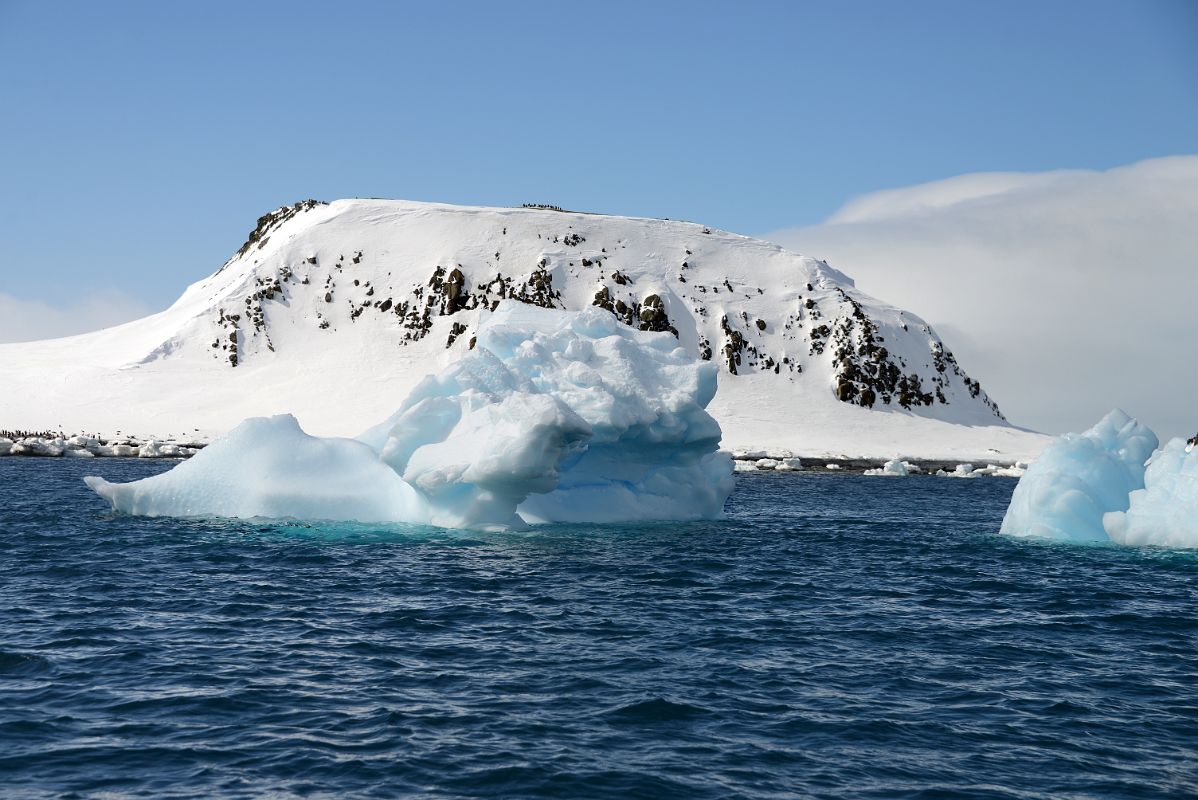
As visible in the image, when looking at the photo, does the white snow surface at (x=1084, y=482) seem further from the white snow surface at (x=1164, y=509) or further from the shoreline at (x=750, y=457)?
the shoreline at (x=750, y=457)

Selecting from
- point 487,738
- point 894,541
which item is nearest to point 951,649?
point 487,738

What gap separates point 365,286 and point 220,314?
16.7m

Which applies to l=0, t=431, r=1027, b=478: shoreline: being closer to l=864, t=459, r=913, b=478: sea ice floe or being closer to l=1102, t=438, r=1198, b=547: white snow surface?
l=864, t=459, r=913, b=478: sea ice floe

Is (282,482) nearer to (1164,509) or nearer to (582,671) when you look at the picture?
(582,671)

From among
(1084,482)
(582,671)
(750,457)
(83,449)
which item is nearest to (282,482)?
(582,671)

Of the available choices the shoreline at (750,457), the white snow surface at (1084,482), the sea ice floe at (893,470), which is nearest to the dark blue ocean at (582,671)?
the white snow surface at (1084,482)

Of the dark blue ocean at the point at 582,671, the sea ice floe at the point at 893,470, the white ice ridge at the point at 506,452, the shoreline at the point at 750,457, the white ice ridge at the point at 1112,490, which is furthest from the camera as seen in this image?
the sea ice floe at the point at 893,470

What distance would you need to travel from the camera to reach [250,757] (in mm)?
12695

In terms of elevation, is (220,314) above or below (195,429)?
above

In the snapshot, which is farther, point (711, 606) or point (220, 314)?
point (220, 314)

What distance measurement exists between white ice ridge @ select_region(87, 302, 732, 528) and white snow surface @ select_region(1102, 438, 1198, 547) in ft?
43.4

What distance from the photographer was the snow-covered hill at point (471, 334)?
110188mm

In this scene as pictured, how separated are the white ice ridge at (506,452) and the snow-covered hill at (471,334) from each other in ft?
210

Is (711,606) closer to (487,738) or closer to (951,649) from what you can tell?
(951,649)
